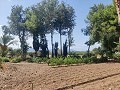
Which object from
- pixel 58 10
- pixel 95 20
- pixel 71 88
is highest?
pixel 58 10

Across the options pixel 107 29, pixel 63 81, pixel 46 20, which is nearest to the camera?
pixel 63 81

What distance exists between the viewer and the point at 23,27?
5300cm

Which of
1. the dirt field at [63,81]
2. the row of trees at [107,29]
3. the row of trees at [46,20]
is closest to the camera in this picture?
the dirt field at [63,81]

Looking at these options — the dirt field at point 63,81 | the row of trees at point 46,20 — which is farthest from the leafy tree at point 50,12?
the dirt field at point 63,81

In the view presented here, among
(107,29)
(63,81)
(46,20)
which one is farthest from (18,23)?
(63,81)

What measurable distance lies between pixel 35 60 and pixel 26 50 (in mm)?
20967

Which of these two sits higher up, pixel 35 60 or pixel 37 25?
pixel 37 25

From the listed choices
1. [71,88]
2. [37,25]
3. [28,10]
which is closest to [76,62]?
[71,88]

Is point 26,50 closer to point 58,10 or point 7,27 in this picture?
point 7,27

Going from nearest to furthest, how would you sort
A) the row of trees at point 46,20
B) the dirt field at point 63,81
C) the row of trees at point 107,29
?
the dirt field at point 63,81 < the row of trees at point 107,29 < the row of trees at point 46,20

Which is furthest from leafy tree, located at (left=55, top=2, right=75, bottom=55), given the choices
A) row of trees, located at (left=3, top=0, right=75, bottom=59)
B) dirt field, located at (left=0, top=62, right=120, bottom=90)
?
dirt field, located at (left=0, top=62, right=120, bottom=90)

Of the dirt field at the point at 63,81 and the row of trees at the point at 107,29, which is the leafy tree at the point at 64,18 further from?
the dirt field at the point at 63,81

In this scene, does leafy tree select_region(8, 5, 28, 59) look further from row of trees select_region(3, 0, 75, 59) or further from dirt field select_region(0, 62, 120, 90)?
dirt field select_region(0, 62, 120, 90)

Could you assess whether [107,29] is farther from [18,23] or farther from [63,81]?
[18,23]
